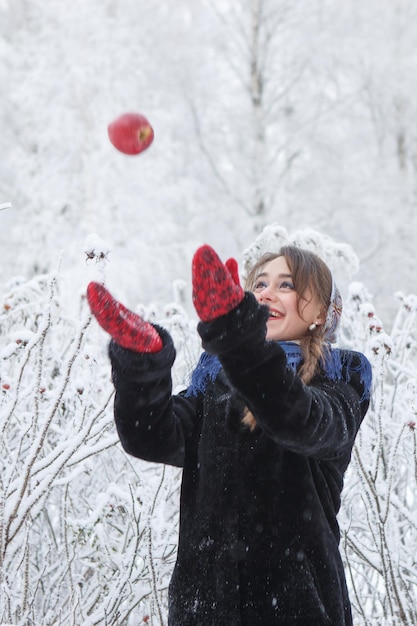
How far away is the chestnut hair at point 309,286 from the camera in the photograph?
4.91 feet

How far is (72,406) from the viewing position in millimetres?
2750

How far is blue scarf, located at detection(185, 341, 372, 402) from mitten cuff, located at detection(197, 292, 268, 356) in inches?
12.1

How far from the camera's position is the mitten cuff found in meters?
1.14

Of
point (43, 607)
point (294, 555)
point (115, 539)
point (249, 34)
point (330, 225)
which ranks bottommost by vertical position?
point (294, 555)

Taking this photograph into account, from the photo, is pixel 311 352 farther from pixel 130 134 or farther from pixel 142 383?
pixel 130 134

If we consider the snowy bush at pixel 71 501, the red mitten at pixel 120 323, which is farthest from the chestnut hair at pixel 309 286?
the snowy bush at pixel 71 501

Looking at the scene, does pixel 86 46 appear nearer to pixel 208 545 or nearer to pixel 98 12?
pixel 98 12

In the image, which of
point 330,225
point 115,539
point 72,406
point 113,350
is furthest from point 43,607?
point 330,225

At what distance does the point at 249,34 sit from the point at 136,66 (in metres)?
1.84

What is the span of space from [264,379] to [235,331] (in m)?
0.11

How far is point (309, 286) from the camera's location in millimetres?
1597

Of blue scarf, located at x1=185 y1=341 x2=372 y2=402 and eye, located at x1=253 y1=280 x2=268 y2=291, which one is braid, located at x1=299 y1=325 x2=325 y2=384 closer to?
blue scarf, located at x1=185 y1=341 x2=372 y2=402

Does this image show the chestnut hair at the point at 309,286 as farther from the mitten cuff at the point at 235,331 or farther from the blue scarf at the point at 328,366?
the mitten cuff at the point at 235,331

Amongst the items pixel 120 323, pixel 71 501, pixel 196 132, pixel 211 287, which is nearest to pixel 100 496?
pixel 71 501
